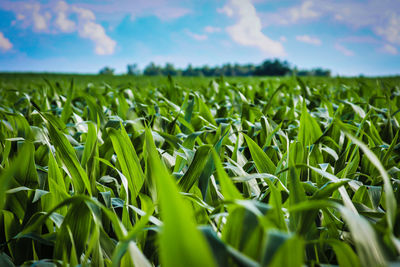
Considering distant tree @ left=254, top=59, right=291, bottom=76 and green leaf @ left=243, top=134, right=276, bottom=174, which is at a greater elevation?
distant tree @ left=254, top=59, right=291, bottom=76

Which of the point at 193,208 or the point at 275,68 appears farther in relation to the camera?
the point at 275,68

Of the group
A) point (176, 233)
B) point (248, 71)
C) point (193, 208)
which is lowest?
point (193, 208)

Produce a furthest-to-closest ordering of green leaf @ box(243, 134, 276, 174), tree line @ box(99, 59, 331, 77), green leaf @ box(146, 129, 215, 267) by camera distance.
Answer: tree line @ box(99, 59, 331, 77)
green leaf @ box(243, 134, 276, 174)
green leaf @ box(146, 129, 215, 267)

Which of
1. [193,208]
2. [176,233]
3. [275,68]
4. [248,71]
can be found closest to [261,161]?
[193,208]

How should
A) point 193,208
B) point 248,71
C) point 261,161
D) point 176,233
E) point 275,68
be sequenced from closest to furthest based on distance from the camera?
1. point 176,233
2. point 193,208
3. point 261,161
4. point 275,68
5. point 248,71

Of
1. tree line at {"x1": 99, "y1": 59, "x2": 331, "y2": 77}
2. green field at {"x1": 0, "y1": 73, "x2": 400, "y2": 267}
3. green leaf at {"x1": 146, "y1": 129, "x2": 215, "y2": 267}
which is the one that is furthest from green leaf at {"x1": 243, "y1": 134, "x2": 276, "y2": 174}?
tree line at {"x1": 99, "y1": 59, "x2": 331, "y2": 77}

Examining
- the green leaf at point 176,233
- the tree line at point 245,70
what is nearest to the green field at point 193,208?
the green leaf at point 176,233

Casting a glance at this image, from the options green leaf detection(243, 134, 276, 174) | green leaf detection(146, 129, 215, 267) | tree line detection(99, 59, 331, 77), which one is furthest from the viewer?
tree line detection(99, 59, 331, 77)

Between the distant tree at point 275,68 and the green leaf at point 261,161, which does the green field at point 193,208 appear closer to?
the green leaf at point 261,161

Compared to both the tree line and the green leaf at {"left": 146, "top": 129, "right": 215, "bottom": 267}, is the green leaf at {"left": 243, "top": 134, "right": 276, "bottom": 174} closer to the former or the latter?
the green leaf at {"left": 146, "top": 129, "right": 215, "bottom": 267}

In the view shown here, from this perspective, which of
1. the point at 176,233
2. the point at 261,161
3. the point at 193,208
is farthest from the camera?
the point at 261,161

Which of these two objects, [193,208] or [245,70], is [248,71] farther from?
[193,208]

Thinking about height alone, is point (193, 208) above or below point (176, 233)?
below

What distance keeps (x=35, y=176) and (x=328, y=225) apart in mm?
750
